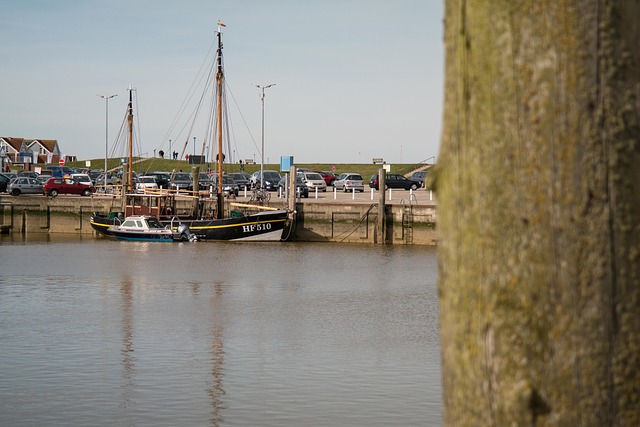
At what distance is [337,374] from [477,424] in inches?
595

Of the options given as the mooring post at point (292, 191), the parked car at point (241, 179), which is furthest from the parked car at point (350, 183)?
the mooring post at point (292, 191)

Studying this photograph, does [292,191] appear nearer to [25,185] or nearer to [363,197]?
[363,197]

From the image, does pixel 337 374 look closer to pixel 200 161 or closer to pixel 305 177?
pixel 200 161

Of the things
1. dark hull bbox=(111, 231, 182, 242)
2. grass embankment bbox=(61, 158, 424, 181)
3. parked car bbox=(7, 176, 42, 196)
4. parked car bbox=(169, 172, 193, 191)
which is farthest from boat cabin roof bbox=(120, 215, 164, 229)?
grass embankment bbox=(61, 158, 424, 181)

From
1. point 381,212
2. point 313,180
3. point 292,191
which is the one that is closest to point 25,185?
point 313,180

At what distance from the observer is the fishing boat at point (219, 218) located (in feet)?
164

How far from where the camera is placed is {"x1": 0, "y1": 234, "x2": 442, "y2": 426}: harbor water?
14.4m

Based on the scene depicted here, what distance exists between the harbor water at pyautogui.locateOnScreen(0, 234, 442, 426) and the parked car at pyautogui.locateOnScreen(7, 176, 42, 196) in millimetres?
23662

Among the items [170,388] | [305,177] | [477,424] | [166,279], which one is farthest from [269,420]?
[305,177]

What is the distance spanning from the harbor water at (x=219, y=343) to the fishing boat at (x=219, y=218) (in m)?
8.73

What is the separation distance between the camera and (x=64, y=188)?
208 feet

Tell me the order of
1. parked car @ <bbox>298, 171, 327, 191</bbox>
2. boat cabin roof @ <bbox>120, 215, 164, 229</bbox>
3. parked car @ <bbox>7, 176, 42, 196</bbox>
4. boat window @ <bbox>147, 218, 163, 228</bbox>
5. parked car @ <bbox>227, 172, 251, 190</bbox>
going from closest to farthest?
1. boat cabin roof @ <bbox>120, 215, 164, 229</bbox>
2. boat window @ <bbox>147, 218, 163, 228</bbox>
3. parked car @ <bbox>7, 176, 42, 196</bbox>
4. parked car @ <bbox>298, 171, 327, 191</bbox>
5. parked car @ <bbox>227, 172, 251, 190</bbox>

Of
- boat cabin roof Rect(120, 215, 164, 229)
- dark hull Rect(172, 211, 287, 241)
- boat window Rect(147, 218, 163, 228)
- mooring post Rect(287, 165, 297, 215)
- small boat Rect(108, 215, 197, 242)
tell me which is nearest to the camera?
dark hull Rect(172, 211, 287, 241)

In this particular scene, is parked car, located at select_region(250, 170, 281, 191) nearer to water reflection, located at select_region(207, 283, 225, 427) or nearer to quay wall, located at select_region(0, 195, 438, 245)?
quay wall, located at select_region(0, 195, 438, 245)
